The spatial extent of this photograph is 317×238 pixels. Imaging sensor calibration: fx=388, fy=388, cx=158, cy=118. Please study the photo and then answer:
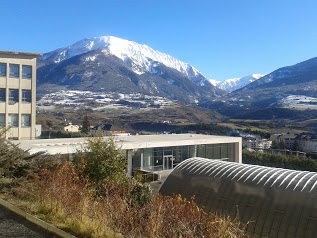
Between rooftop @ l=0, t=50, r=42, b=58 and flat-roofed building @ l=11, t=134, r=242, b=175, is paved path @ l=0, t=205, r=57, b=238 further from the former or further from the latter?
rooftop @ l=0, t=50, r=42, b=58

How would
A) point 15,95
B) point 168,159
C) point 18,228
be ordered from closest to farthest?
point 18,228 < point 168,159 < point 15,95

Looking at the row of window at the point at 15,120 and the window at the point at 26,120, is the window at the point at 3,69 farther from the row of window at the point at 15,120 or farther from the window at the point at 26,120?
the window at the point at 26,120

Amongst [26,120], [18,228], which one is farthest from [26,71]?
[18,228]

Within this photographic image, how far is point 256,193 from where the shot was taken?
48.6 feet

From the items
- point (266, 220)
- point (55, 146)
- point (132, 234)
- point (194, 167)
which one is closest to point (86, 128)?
point (55, 146)

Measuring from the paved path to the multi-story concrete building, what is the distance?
2953cm

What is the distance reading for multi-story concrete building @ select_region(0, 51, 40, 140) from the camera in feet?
116

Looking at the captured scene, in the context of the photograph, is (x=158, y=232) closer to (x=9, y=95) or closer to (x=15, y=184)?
(x=15, y=184)

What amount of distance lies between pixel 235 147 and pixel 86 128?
53.2 meters

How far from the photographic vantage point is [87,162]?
14508 mm

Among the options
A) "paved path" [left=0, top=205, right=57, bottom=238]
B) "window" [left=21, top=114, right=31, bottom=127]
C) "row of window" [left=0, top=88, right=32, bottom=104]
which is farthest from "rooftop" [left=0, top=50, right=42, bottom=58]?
"paved path" [left=0, top=205, right=57, bottom=238]

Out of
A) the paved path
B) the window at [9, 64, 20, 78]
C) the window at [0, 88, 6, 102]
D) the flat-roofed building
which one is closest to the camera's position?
the paved path

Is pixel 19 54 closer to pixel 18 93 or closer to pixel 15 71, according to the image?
pixel 15 71

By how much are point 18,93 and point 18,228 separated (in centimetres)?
3191
